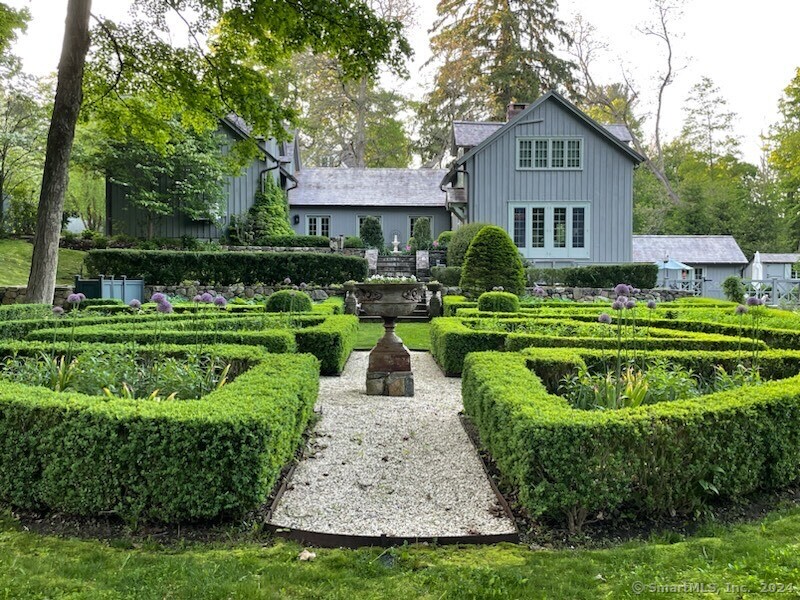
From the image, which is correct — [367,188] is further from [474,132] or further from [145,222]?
[145,222]

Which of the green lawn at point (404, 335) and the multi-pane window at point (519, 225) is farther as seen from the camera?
the multi-pane window at point (519, 225)

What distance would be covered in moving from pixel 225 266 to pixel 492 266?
810 cm

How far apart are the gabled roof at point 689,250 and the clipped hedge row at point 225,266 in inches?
641

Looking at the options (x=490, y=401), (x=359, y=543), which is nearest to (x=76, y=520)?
(x=359, y=543)

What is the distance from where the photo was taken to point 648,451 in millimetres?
3697

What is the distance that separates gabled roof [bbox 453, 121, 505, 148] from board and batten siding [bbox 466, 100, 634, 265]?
5.55 ft

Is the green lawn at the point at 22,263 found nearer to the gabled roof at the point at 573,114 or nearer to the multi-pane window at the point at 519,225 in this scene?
the gabled roof at the point at 573,114

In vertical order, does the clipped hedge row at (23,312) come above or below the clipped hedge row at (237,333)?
above

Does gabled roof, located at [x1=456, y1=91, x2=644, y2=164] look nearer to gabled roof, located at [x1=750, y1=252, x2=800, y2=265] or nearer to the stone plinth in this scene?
gabled roof, located at [x1=750, y1=252, x2=800, y2=265]

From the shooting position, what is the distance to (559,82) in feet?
116

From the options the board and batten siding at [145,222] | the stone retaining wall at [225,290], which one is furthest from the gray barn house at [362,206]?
the stone retaining wall at [225,290]

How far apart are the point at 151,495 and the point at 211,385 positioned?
6.35ft

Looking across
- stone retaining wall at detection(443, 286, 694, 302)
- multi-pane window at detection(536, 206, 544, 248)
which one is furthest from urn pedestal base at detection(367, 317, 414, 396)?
multi-pane window at detection(536, 206, 544, 248)

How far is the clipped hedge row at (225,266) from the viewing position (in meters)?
18.0
